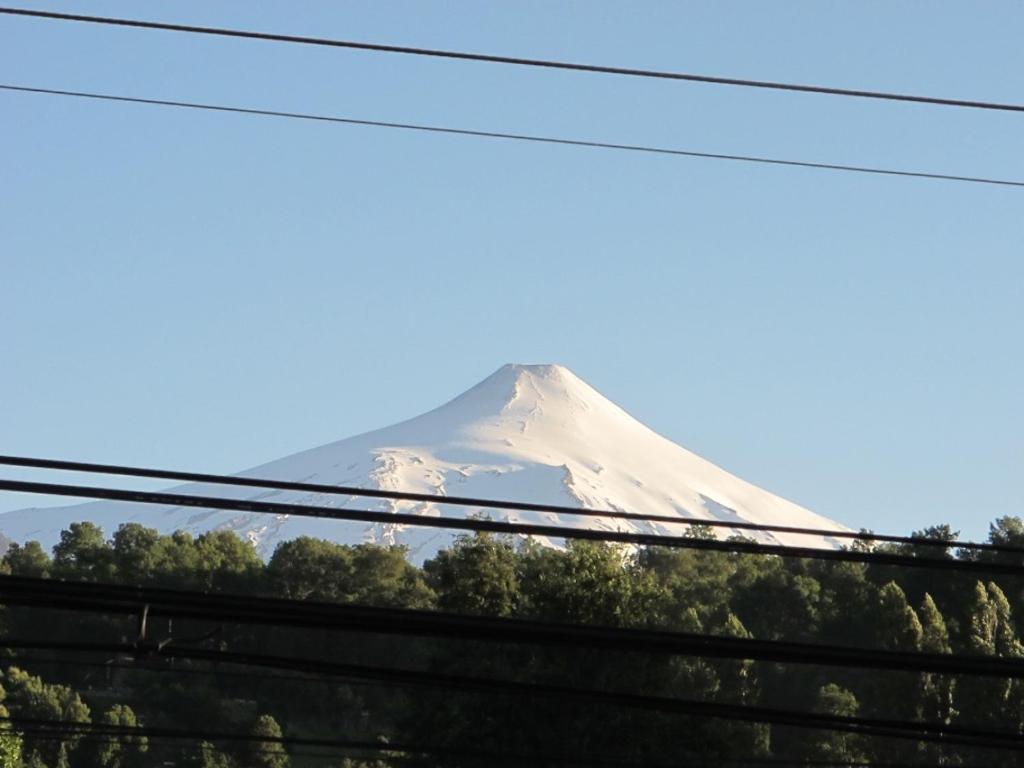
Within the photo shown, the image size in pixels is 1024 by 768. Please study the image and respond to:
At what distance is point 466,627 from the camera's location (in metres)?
7.43

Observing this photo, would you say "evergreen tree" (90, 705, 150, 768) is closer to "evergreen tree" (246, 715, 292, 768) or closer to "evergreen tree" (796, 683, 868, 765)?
"evergreen tree" (246, 715, 292, 768)

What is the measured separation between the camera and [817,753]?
7125 centimetres

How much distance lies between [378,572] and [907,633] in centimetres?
3984

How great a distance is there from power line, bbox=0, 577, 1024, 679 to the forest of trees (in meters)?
32.0

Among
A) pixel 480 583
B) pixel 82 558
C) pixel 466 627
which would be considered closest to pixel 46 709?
pixel 82 558

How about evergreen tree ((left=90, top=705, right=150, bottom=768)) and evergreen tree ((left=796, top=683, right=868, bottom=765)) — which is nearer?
evergreen tree ((left=796, top=683, right=868, bottom=765))

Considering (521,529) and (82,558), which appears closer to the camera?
(521,529)

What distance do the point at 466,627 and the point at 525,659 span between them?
50.7 metres

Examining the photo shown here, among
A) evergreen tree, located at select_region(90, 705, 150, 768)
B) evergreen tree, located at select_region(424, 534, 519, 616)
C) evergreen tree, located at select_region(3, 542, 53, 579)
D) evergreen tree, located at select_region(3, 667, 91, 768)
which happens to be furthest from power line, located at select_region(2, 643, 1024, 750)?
evergreen tree, located at select_region(3, 542, 53, 579)

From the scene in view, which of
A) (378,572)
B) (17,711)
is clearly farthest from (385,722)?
(378,572)

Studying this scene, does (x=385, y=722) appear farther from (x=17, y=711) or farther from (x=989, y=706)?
(x=989, y=706)

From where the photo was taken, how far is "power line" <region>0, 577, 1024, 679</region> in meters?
7.38

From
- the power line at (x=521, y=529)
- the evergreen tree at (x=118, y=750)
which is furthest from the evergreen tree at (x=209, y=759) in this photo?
the power line at (x=521, y=529)

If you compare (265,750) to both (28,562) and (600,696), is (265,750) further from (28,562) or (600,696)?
(600,696)
